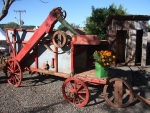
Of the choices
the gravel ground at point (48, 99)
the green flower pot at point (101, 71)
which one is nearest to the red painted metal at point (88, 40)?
the green flower pot at point (101, 71)

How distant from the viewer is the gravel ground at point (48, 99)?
4.67 metres

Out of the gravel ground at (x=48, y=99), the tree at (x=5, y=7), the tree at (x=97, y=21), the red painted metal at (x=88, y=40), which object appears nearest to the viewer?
the red painted metal at (x=88, y=40)

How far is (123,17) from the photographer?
34.7ft

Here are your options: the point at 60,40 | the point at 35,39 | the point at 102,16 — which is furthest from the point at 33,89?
the point at 102,16

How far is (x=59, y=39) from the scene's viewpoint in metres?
5.07

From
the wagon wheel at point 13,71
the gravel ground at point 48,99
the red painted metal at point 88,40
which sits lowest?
the gravel ground at point 48,99

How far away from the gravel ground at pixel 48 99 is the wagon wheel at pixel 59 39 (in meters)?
1.82

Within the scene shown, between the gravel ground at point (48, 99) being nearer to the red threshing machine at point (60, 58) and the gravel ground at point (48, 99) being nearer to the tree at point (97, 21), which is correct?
the red threshing machine at point (60, 58)

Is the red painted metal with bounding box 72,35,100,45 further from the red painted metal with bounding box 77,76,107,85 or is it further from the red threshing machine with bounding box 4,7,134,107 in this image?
the red painted metal with bounding box 77,76,107,85

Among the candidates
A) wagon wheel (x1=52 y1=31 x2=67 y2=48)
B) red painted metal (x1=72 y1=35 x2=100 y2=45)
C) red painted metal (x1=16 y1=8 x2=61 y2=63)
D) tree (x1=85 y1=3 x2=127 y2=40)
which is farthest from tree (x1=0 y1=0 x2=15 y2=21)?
tree (x1=85 y1=3 x2=127 y2=40)

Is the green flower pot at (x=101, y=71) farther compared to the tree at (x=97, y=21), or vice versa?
the tree at (x=97, y=21)

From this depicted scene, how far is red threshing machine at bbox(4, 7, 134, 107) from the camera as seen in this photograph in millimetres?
4656

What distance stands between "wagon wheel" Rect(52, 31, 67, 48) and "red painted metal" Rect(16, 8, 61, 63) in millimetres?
310

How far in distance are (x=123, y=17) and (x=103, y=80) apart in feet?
23.5
